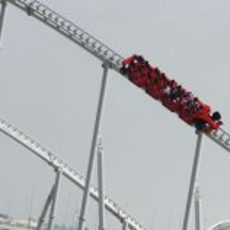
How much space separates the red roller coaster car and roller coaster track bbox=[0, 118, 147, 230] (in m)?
10.0

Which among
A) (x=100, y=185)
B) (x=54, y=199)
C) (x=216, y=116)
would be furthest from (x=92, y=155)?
(x=54, y=199)

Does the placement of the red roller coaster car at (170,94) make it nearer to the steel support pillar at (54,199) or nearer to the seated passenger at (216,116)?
the seated passenger at (216,116)

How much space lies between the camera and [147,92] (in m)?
50.9

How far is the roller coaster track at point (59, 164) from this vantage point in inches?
2295

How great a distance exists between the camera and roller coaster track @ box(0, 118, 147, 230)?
58281 mm

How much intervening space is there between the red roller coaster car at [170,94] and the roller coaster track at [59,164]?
1005 centimetres

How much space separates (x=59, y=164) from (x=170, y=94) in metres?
12.3

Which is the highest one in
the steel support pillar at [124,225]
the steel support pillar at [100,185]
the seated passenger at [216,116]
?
the steel support pillar at [124,225]

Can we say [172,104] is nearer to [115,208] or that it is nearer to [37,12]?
[37,12]

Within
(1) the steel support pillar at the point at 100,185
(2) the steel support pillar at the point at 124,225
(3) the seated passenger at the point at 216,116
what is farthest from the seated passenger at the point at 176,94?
(2) the steel support pillar at the point at 124,225

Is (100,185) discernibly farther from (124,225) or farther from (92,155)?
(124,225)

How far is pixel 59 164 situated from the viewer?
59.9 metres

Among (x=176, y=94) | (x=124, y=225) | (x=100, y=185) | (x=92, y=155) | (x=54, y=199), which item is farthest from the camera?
(x=124, y=225)

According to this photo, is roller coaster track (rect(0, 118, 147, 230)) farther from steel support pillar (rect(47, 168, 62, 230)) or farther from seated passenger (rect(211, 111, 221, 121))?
seated passenger (rect(211, 111, 221, 121))
